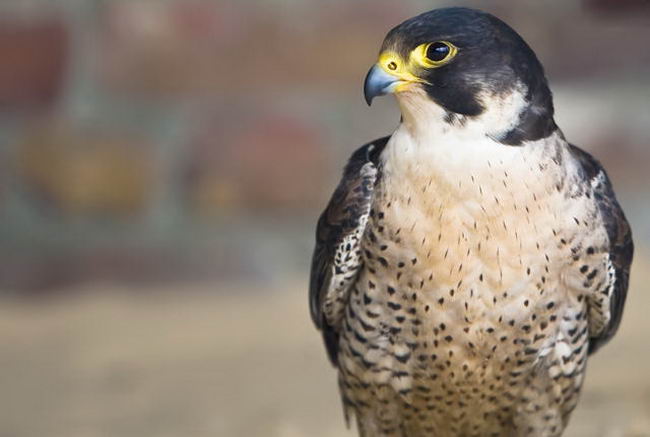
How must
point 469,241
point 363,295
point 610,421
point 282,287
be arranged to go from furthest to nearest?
point 282,287 → point 610,421 → point 363,295 → point 469,241

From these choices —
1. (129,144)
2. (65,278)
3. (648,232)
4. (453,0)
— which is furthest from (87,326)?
(648,232)

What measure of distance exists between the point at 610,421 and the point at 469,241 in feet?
4.95

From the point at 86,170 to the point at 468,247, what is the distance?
9.14 feet

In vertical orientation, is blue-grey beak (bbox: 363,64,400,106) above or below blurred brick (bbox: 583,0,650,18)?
below

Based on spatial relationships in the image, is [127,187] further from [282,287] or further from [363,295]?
[363,295]

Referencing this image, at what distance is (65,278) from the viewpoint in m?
5.50

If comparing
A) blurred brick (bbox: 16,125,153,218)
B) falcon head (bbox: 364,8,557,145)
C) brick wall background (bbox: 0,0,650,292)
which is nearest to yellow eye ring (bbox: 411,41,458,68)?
falcon head (bbox: 364,8,557,145)

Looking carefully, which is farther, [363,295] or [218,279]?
[218,279]

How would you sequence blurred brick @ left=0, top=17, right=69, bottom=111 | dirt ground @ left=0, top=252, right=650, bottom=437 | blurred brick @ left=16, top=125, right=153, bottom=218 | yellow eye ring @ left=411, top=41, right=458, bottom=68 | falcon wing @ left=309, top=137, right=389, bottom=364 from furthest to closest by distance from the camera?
1. blurred brick @ left=16, top=125, right=153, bottom=218
2. blurred brick @ left=0, top=17, right=69, bottom=111
3. dirt ground @ left=0, top=252, right=650, bottom=437
4. falcon wing @ left=309, top=137, right=389, bottom=364
5. yellow eye ring @ left=411, top=41, right=458, bottom=68

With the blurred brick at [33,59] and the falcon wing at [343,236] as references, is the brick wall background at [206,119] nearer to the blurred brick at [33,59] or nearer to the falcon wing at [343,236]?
the blurred brick at [33,59]

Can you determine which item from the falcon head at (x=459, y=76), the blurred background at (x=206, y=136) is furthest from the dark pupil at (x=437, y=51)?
the blurred background at (x=206, y=136)

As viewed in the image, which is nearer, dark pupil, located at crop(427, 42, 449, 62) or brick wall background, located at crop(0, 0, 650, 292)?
dark pupil, located at crop(427, 42, 449, 62)

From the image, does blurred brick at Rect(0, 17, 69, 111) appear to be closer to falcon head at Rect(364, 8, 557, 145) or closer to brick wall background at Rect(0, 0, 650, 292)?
brick wall background at Rect(0, 0, 650, 292)

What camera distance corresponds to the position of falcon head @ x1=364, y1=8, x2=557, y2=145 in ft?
9.76
